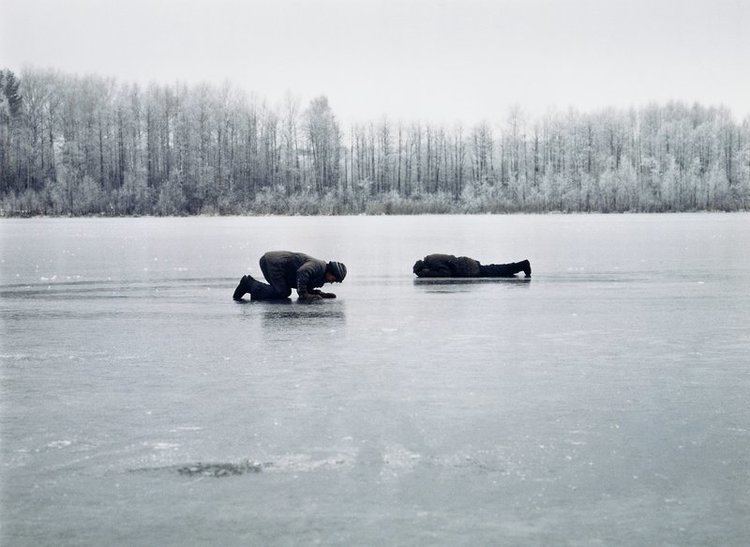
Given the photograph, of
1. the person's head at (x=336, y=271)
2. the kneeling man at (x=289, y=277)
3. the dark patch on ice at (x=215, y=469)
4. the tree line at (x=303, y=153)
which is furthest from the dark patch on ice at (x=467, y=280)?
the tree line at (x=303, y=153)

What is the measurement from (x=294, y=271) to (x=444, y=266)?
490cm

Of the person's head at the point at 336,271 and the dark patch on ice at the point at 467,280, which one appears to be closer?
the person's head at the point at 336,271

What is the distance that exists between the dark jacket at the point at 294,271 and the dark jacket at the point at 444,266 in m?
4.46

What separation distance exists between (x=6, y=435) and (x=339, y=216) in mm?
→ 69490

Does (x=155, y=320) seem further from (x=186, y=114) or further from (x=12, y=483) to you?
(x=186, y=114)

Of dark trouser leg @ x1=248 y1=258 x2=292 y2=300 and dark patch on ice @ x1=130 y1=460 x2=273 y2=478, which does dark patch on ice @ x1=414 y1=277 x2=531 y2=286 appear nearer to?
dark trouser leg @ x1=248 y1=258 x2=292 y2=300

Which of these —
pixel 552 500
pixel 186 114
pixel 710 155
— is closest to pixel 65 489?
pixel 552 500

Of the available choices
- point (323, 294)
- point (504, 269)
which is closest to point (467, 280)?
point (504, 269)

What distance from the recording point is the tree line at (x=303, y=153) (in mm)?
96062

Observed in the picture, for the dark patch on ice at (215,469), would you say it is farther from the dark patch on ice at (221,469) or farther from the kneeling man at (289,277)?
the kneeling man at (289,277)

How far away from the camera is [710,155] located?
11075cm

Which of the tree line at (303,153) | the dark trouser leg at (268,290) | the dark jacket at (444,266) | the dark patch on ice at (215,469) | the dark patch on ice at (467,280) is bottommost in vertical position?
the dark patch on ice at (215,469)

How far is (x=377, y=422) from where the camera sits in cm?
593

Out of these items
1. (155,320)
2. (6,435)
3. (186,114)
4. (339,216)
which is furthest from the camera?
(186,114)
